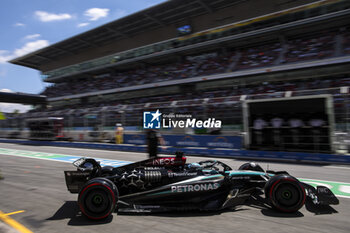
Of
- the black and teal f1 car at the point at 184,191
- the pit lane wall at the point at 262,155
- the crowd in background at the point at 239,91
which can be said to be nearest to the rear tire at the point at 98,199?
the black and teal f1 car at the point at 184,191

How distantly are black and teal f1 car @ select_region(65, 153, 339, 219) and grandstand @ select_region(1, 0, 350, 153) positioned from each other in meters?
7.10

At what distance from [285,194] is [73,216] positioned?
351cm

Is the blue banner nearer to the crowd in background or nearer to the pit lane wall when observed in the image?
the pit lane wall

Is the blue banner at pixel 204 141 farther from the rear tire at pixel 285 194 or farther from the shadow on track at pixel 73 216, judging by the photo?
the shadow on track at pixel 73 216

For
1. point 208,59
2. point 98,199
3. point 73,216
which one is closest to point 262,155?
point 98,199

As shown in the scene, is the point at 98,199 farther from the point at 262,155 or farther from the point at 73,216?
the point at 262,155

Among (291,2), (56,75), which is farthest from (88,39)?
(291,2)

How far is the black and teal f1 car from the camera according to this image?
3850 mm

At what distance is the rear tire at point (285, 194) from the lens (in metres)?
3.88

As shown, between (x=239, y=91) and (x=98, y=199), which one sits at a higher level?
(x=239, y=91)

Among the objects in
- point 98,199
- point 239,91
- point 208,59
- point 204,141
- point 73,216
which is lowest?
point 73,216

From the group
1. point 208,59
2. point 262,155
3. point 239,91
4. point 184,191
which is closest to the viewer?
point 184,191

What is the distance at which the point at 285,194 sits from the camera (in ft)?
13.0

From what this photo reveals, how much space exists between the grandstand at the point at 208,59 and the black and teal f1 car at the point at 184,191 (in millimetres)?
7100
